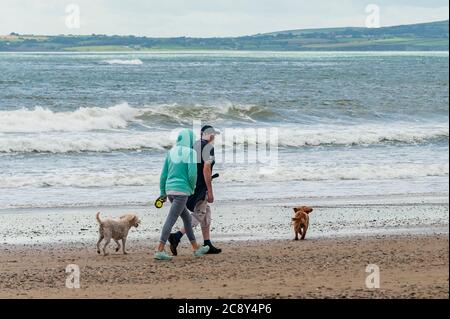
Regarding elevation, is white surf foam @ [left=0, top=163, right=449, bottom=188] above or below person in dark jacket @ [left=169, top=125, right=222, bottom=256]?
below

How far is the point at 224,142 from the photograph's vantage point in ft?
86.7

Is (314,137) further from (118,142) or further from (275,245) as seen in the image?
(275,245)

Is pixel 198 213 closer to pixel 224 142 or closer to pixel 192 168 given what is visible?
pixel 192 168

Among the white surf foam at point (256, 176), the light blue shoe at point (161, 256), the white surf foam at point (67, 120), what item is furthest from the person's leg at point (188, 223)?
the white surf foam at point (67, 120)

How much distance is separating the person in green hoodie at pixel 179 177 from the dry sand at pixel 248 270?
0.43m

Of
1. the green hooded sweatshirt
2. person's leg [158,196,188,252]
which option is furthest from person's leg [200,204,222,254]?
the green hooded sweatshirt

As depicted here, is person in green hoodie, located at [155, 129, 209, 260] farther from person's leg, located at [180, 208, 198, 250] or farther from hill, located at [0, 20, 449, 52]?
hill, located at [0, 20, 449, 52]

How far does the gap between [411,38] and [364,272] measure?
13305 cm

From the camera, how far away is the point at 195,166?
35.4ft

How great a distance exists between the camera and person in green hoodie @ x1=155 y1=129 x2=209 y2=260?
1077cm

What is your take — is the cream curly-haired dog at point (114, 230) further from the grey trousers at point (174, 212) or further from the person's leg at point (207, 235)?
the person's leg at point (207, 235)

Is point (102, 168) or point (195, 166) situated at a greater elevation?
point (195, 166)
